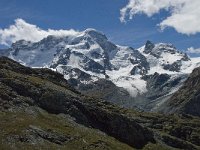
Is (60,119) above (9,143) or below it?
above

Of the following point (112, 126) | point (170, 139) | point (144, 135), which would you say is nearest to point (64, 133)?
point (112, 126)

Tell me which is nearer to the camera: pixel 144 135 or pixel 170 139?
pixel 144 135

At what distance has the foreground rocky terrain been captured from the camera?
132375 mm

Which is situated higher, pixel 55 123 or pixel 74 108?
pixel 74 108

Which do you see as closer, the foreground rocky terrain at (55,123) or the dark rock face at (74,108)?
the foreground rocky terrain at (55,123)

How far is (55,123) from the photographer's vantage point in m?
149

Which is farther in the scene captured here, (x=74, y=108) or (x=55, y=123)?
(x=74, y=108)

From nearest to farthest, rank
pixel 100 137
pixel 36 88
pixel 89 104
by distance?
pixel 100 137
pixel 36 88
pixel 89 104

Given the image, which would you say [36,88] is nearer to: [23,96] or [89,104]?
[23,96]

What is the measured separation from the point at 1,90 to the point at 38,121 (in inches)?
725

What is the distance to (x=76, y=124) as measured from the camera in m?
158

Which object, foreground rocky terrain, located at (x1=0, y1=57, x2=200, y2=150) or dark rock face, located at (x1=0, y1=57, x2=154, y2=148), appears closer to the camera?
foreground rocky terrain, located at (x1=0, y1=57, x2=200, y2=150)

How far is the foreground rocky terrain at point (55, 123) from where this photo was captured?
132375 mm

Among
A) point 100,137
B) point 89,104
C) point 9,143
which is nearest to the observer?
point 9,143
